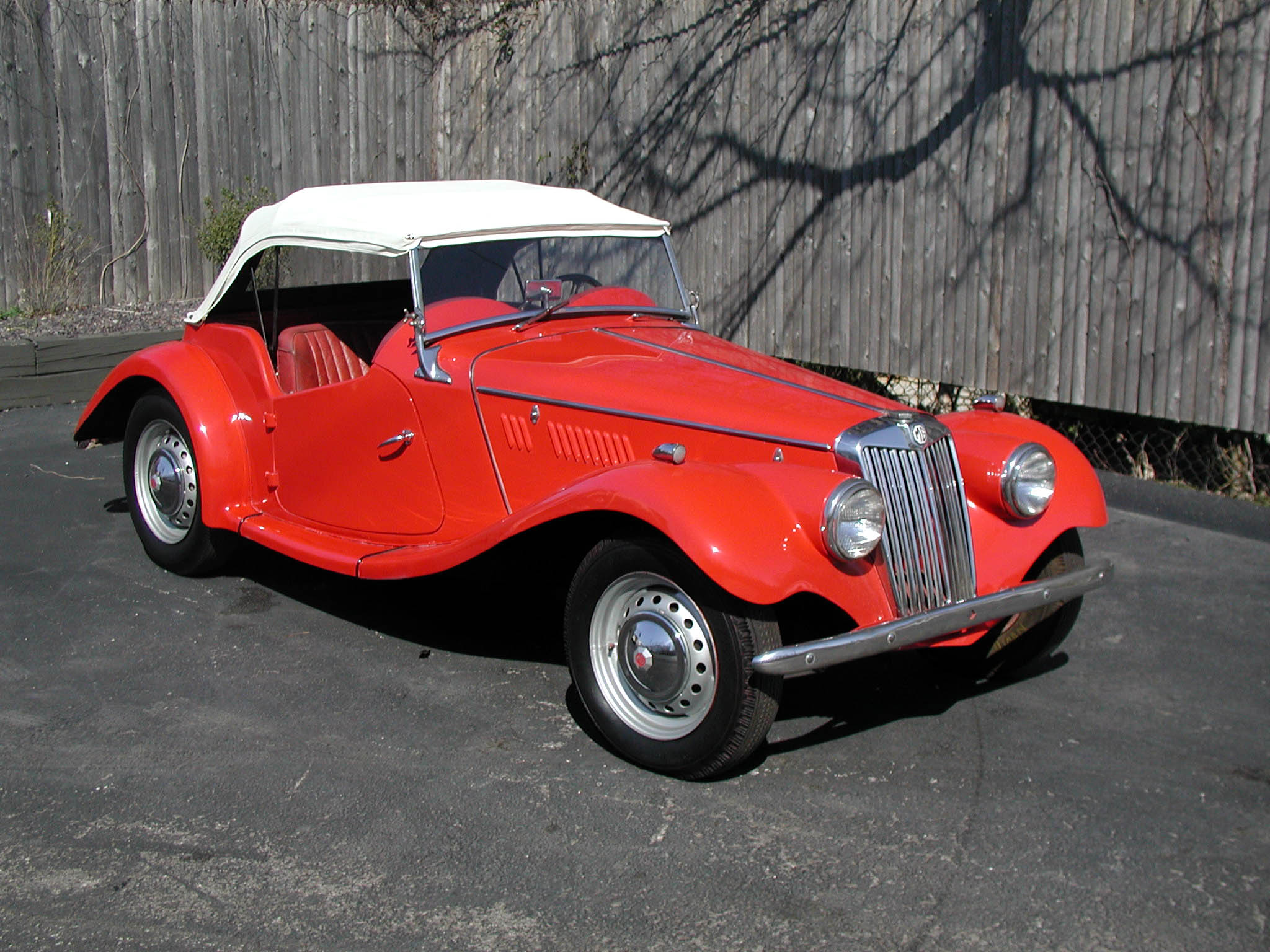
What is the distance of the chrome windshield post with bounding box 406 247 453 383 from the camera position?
4.70m

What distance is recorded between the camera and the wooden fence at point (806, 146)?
258 inches

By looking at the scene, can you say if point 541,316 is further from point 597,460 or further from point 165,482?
point 165,482

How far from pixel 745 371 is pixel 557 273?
1.06 metres

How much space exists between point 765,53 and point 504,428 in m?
5.10

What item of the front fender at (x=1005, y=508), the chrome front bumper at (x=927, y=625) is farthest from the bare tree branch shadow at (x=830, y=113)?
the chrome front bumper at (x=927, y=625)

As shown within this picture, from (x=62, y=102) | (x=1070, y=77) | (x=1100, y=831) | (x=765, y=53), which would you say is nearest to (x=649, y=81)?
(x=765, y=53)

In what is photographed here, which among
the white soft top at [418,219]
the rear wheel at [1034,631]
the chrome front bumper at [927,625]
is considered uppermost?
the white soft top at [418,219]

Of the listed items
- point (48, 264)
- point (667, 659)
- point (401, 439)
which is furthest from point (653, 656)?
point (48, 264)

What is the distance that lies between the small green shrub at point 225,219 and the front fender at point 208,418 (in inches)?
211

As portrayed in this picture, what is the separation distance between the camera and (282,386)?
5418 mm

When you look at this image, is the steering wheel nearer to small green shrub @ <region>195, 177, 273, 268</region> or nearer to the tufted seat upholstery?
the tufted seat upholstery

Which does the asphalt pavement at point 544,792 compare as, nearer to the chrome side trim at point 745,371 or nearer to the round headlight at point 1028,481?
the round headlight at point 1028,481

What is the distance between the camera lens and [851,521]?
11.9 feet

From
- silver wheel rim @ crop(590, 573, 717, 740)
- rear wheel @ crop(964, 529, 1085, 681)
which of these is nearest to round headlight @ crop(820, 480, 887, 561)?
silver wheel rim @ crop(590, 573, 717, 740)
